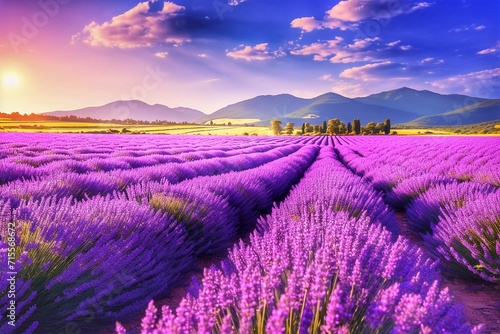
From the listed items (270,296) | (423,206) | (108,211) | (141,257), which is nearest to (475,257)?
(423,206)

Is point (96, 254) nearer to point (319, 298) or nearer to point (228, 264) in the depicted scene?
point (228, 264)

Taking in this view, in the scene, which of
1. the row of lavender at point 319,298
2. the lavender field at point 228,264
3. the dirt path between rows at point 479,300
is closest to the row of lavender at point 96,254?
the lavender field at point 228,264

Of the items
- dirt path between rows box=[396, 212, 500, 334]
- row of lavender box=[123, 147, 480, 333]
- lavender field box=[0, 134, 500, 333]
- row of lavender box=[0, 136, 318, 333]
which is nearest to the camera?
row of lavender box=[123, 147, 480, 333]

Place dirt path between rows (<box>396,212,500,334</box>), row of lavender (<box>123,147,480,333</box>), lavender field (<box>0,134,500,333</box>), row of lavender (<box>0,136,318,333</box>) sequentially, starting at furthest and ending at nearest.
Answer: dirt path between rows (<box>396,212,500,334</box>) → row of lavender (<box>0,136,318,333</box>) → lavender field (<box>0,134,500,333</box>) → row of lavender (<box>123,147,480,333</box>)

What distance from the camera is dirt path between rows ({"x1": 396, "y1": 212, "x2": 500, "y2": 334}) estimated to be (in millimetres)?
2502

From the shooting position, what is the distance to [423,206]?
15.6 ft

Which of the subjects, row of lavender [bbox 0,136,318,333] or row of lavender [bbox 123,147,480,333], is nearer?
row of lavender [bbox 123,147,480,333]

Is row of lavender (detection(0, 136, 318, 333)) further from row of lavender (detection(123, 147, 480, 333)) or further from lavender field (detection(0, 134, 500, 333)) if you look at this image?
row of lavender (detection(123, 147, 480, 333))

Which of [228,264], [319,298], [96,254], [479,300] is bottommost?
[479,300]

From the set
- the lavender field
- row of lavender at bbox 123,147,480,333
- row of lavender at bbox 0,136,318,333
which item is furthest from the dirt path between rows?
row of lavender at bbox 0,136,318,333

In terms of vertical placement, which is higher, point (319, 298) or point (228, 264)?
point (319, 298)

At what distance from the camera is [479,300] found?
2.88 metres

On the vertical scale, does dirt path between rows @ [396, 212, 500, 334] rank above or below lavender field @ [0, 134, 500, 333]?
below

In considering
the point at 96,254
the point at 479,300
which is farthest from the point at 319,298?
the point at 479,300
